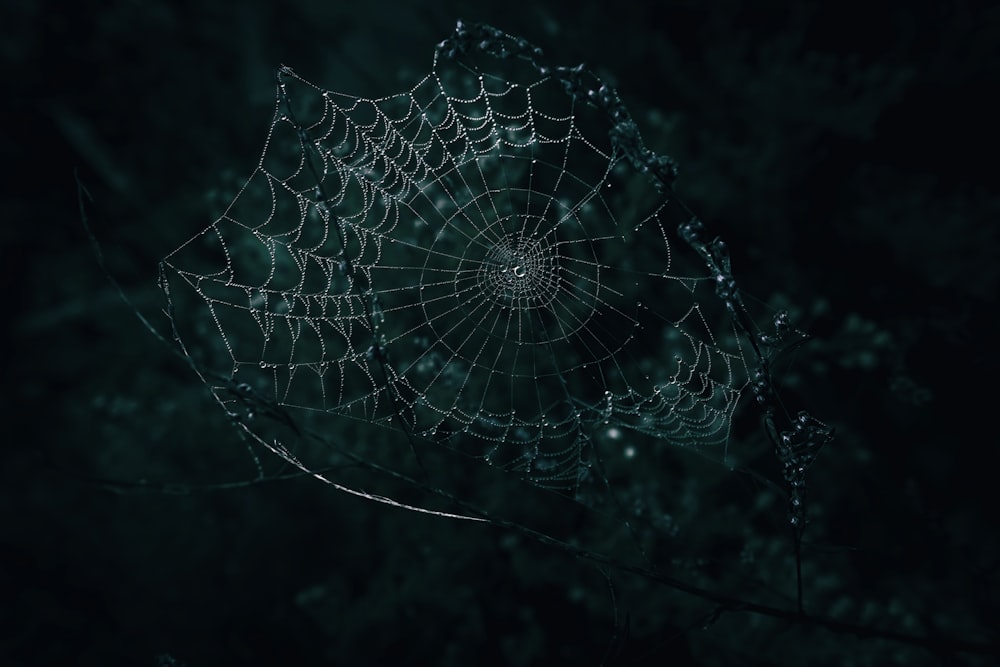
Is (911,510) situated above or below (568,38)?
below

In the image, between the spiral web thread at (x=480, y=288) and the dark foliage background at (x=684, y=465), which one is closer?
the spiral web thread at (x=480, y=288)

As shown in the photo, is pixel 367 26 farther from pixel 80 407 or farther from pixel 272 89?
pixel 80 407

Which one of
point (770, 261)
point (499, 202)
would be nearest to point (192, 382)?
point (499, 202)

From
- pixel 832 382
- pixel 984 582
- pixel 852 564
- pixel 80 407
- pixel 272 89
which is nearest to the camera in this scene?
pixel 984 582

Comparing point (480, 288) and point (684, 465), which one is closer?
point (480, 288)

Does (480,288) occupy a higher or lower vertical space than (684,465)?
higher
